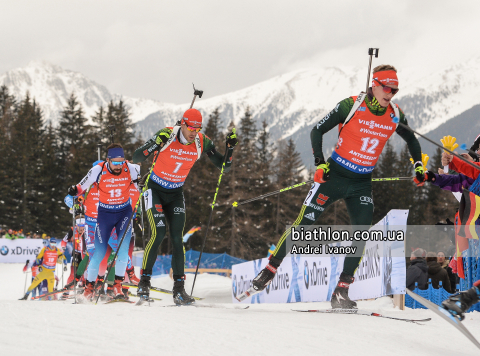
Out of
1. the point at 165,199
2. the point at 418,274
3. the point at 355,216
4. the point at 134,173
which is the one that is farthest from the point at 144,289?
the point at 418,274

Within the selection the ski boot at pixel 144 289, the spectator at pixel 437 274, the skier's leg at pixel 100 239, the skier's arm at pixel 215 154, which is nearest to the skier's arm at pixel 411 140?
the skier's arm at pixel 215 154

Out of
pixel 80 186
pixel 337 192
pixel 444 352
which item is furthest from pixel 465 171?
pixel 80 186

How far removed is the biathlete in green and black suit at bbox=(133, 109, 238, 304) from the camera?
620cm

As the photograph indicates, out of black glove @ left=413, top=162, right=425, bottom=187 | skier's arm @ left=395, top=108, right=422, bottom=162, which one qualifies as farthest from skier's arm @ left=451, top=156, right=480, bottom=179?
black glove @ left=413, top=162, right=425, bottom=187

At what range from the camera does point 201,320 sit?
4.12 m

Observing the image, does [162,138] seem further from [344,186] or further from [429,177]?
[429,177]

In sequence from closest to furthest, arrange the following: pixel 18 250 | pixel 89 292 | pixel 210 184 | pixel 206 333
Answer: pixel 206 333, pixel 89 292, pixel 18 250, pixel 210 184

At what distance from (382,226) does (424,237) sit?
41.9 meters

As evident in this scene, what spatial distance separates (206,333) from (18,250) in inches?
1069

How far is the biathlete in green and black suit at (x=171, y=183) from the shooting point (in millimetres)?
6203

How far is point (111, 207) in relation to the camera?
23.9ft

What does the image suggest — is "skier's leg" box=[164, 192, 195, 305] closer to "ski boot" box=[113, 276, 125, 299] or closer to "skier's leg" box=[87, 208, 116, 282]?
"skier's leg" box=[87, 208, 116, 282]

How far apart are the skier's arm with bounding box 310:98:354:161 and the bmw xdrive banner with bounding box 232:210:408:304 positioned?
1.30 meters

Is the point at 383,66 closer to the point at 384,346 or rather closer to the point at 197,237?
the point at 384,346
